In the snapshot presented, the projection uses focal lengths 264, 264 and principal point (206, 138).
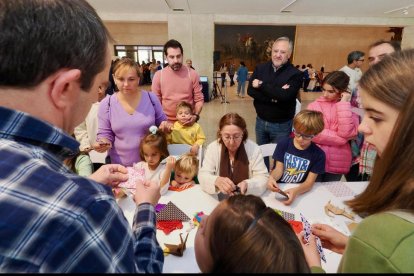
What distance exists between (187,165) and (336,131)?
1566mm

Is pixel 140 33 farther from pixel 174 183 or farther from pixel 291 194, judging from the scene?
pixel 291 194

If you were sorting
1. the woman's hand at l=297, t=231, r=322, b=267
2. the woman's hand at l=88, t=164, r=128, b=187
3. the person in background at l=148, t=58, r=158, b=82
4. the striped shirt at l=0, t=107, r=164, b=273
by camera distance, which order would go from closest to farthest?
1. the striped shirt at l=0, t=107, r=164, b=273
2. the woman's hand at l=297, t=231, r=322, b=267
3. the woman's hand at l=88, t=164, r=128, b=187
4. the person in background at l=148, t=58, r=158, b=82

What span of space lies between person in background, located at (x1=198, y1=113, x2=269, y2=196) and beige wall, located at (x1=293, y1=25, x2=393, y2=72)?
47.1 ft

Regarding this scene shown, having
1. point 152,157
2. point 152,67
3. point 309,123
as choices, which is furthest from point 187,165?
point 152,67

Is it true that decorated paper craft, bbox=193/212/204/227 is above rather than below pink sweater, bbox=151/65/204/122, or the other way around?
below

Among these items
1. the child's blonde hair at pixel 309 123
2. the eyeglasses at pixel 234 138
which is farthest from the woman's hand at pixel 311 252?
the child's blonde hair at pixel 309 123

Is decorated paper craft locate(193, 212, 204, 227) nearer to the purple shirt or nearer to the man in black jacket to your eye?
the purple shirt

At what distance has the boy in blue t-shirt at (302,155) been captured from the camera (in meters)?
2.20

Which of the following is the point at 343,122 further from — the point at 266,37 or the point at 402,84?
the point at 266,37

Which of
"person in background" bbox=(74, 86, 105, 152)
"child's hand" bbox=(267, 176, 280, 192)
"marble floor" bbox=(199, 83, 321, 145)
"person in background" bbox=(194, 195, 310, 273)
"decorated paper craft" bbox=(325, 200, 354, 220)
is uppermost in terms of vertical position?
"person in background" bbox=(194, 195, 310, 273)

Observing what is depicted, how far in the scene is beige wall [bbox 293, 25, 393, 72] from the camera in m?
14.5

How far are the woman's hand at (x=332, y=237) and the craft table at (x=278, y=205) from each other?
145mm

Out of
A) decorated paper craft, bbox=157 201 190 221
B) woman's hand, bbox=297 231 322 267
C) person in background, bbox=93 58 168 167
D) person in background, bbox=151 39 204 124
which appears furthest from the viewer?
person in background, bbox=151 39 204 124

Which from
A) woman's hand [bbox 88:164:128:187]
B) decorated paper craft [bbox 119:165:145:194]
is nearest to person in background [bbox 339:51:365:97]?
decorated paper craft [bbox 119:165:145:194]
